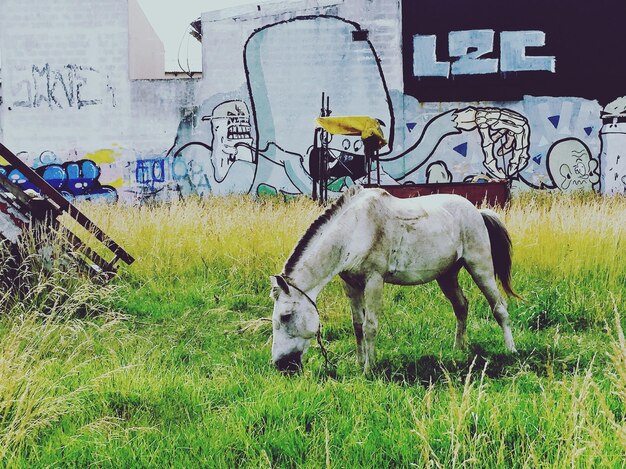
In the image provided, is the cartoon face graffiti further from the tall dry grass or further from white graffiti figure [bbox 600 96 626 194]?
the tall dry grass

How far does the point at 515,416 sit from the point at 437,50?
1779 centimetres

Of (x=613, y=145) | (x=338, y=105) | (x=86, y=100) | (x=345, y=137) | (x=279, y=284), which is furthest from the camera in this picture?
(x=86, y=100)

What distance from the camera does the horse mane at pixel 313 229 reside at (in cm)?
414

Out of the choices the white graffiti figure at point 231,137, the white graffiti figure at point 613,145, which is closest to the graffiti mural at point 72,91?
the white graffiti figure at point 231,137

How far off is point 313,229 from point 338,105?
1583 cm

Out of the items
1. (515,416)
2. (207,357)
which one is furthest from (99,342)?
(515,416)

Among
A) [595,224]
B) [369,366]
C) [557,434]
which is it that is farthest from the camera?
[595,224]

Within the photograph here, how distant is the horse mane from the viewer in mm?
4137

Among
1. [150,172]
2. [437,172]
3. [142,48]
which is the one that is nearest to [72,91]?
[142,48]

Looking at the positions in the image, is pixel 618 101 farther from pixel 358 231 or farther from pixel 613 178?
pixel 358 231

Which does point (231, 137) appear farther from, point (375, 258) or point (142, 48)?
point (375, 258)

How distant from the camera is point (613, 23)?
19.0m

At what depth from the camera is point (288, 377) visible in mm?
4020

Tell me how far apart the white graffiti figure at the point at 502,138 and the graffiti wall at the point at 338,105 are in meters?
0.04
